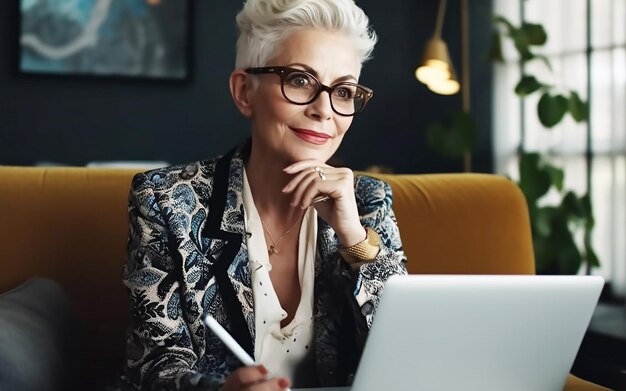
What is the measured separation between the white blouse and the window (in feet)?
7.98

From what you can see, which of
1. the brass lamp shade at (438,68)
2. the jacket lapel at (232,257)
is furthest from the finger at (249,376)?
the brass lamp shade at (438,68)

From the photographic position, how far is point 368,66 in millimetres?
4840

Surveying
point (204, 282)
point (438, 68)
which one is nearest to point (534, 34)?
point (438, 68)

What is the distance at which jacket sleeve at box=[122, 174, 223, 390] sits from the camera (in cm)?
136

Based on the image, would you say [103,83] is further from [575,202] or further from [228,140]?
[575,202]

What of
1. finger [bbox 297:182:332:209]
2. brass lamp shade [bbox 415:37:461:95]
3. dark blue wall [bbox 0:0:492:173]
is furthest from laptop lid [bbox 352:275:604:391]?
dark blue wall [bbox 0:0:492:173]

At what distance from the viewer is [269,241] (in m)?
1.57

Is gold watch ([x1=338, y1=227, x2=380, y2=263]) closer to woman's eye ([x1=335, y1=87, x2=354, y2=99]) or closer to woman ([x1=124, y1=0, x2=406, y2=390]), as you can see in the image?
woman ([x1=124, y1=0, x2=406, y2=390])

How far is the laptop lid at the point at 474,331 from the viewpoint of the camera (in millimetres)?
1042

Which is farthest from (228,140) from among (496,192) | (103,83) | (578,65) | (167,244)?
(167,244)

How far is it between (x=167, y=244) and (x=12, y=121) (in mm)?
3333

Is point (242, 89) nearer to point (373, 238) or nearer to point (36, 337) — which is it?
point (373, 238)

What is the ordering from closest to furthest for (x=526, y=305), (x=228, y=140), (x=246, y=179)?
(x=526, y=305), (x=246, y=179), (x=228, y=140)

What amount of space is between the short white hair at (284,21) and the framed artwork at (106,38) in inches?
127
